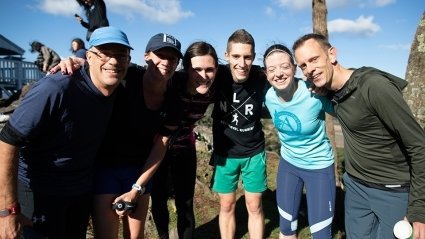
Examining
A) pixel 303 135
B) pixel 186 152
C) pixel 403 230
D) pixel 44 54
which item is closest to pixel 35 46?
pixel 44 54

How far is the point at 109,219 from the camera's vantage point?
3.05 m

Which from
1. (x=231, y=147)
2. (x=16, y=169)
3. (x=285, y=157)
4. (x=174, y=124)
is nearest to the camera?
(x=16, y=169)

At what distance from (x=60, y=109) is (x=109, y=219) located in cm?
128

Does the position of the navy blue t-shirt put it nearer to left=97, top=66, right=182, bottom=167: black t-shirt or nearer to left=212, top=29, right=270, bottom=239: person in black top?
left=97, top=66, right=182, bottom=167: black t-shirt

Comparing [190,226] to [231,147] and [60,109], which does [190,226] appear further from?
[60,109]

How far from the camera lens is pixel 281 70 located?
3299 mm

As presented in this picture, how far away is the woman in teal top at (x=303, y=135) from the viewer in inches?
130

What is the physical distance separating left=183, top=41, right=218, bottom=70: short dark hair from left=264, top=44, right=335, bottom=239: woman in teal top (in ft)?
1.96

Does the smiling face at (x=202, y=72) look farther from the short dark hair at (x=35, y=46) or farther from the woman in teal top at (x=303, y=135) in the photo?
the short dark hair at (x=35, y=46)

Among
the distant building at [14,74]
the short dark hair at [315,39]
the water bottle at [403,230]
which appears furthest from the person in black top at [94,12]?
the distant building at [14,74]

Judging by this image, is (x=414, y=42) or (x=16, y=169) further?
(x=414, y=42)

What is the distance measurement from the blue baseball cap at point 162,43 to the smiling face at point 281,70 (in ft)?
3.17

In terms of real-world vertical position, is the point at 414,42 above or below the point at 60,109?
above

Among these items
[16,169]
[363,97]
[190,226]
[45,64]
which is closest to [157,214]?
[190,226]
